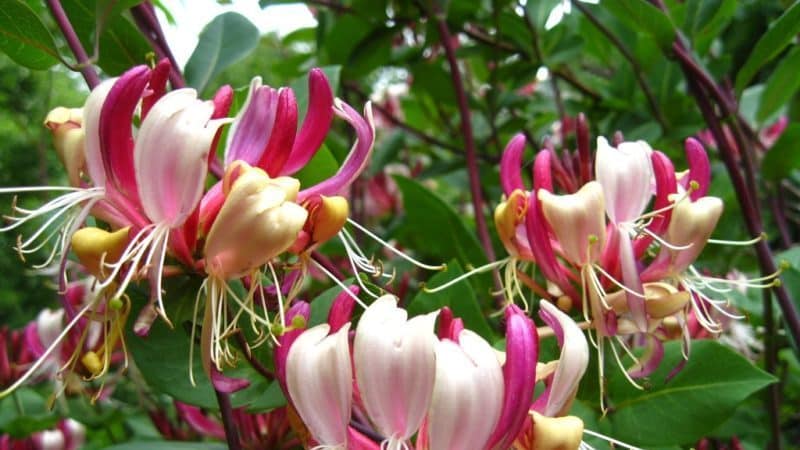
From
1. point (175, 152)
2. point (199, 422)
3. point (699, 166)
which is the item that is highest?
point (175, 152)

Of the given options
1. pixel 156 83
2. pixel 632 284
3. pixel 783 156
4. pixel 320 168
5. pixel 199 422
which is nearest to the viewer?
pixel 156 83

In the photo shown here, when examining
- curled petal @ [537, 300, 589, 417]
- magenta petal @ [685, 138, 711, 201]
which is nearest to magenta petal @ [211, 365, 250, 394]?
curled petal @ [537, 300, 589, 417]

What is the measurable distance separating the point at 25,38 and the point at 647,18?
0.66 meters

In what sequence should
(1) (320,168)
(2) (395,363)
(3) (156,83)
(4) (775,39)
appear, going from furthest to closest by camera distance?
(4) (775,39), (1) (320,168), (3) (156,83), (2) (395,363)

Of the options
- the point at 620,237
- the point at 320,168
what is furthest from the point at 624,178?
the point at 320,168

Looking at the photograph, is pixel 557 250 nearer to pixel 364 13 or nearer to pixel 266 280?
pixel 266 280

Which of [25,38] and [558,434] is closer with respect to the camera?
[558,434]

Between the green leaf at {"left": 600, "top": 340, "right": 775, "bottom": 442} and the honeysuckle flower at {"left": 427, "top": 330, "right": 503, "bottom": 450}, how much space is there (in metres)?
0.28

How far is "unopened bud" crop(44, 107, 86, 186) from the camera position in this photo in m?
0.59

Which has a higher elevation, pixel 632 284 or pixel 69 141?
pixel 69 141

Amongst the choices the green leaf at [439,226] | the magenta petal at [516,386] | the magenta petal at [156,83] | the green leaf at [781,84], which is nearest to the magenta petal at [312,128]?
the magenta petal at [156,83]

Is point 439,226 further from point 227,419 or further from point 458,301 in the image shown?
point 227,419

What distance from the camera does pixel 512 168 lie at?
0.80 meters

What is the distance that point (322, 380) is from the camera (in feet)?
1.68
